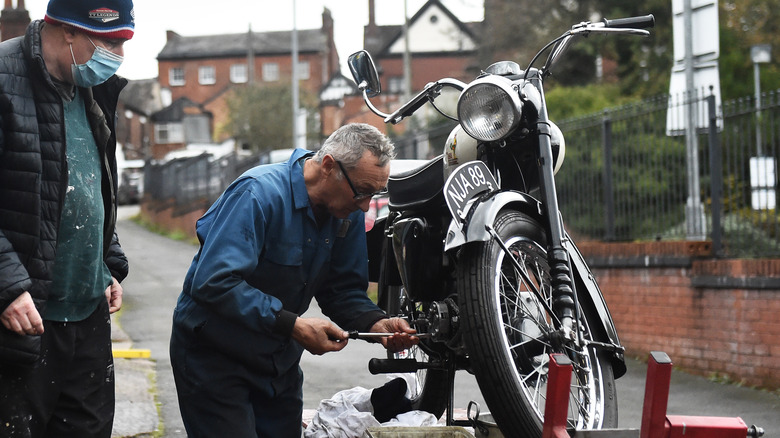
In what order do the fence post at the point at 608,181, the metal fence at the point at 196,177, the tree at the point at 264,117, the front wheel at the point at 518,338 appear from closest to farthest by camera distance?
the front wheel at the point at 518,338 < the fence post at the point at 608,181 < the metal fence at the point at 196,177 < the tree at the point at 264,117

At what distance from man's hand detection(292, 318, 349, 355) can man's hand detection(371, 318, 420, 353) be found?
0.88ft

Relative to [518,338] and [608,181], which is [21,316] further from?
[608,181]

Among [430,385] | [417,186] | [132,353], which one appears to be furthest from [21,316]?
[132,353]

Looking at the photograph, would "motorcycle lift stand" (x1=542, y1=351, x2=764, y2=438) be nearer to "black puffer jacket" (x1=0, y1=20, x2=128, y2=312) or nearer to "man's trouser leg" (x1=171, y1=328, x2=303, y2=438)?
"man's trouser leg" (x1=171, y1=328, x2=303, y2=438)

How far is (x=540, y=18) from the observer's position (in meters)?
31.4

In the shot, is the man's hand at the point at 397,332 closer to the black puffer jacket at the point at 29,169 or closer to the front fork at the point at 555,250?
the front fork at the point at 555,250

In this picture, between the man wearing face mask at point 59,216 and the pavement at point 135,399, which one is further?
the pavement at point 135,399

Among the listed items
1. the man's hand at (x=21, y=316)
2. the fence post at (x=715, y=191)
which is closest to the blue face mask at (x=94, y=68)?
the man's hand at (x=21, y=316)

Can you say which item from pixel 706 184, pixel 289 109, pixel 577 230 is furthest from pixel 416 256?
pixel 289 109

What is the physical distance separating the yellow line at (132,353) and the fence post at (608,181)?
444 centimetres

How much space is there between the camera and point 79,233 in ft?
11.6

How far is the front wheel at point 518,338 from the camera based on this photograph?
11.4 ft

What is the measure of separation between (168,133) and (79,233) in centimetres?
7255

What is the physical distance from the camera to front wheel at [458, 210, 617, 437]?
347 centimetres
